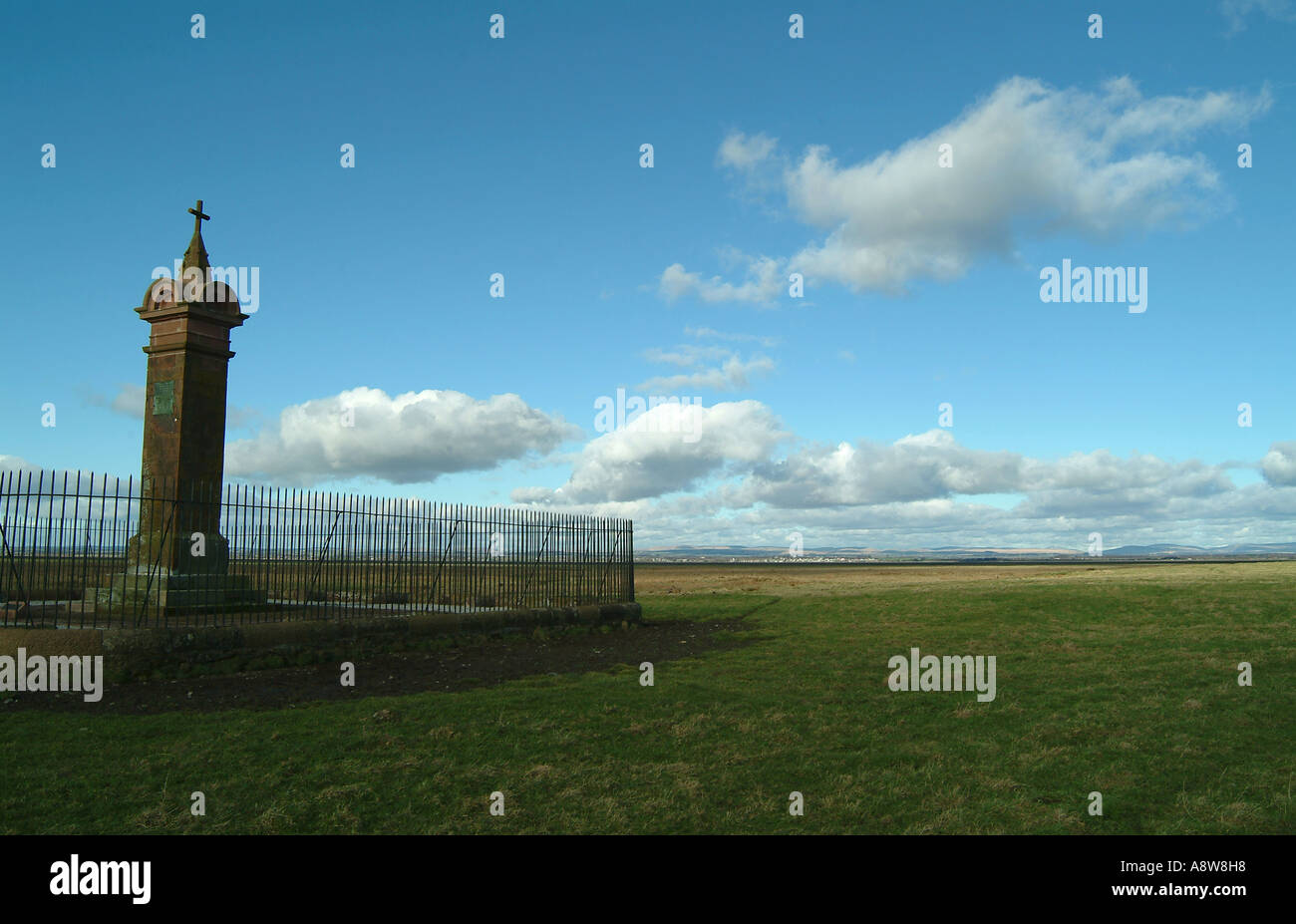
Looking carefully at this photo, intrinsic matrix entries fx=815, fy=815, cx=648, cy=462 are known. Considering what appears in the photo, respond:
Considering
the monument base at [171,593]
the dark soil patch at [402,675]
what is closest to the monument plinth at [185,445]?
the monument base at [171,593]

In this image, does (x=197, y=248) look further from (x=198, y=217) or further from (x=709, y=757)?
(x=709, y=757)

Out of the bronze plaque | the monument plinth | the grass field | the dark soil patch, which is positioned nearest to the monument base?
the monument plinth

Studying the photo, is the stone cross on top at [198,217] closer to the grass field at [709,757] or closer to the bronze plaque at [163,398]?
the bronze plaque at [163,398]

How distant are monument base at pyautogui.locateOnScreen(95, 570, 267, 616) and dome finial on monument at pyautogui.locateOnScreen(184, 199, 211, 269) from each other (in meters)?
5.62

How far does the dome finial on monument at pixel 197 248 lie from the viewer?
1467 cm

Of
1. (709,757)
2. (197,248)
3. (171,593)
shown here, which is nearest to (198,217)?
(197,248)

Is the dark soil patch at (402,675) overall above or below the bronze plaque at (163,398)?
below

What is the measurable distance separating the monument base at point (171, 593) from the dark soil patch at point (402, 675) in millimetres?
2030

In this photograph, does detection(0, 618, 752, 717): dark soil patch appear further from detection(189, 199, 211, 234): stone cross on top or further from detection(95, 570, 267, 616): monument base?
detection(189, 199, 211, 234): stone cross on top

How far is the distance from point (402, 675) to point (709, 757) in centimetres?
627
